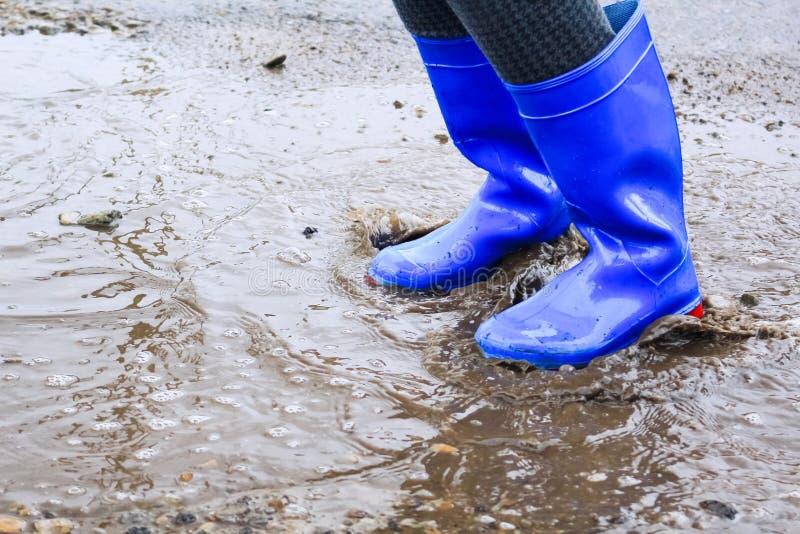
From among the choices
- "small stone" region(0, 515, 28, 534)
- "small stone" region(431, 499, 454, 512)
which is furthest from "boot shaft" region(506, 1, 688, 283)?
"small stone" region(0, 515, 28, 534)

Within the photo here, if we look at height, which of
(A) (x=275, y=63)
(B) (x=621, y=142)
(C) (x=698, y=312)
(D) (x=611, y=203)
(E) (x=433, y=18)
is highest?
(E) (x=433, y=18)

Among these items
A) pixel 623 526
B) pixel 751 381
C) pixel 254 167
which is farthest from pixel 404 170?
pixel 623 526

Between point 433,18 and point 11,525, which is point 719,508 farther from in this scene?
point 433,18

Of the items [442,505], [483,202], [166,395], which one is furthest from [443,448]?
[483,202]

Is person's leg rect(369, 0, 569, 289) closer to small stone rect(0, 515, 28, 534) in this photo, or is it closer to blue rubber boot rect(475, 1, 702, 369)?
blue rubber boot rect(475, 1, 702, 369)

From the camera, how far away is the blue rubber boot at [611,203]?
1650mm

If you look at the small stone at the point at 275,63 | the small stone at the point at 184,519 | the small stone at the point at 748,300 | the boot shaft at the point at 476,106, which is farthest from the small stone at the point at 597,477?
the small stone at the point at 275,63

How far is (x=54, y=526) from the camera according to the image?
1318 millimetres

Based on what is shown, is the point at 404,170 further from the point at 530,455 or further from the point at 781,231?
the point at 530,455

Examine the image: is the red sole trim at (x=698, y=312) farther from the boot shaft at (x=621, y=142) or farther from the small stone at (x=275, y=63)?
the small stone at (x=275, y=63)

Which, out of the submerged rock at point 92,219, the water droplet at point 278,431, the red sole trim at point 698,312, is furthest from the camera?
the submerged rock at point 92,219

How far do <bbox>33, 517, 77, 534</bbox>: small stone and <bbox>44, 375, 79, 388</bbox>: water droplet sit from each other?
1.35 ft

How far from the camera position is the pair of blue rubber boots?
1.65 m

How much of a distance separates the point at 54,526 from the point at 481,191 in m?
1.23
